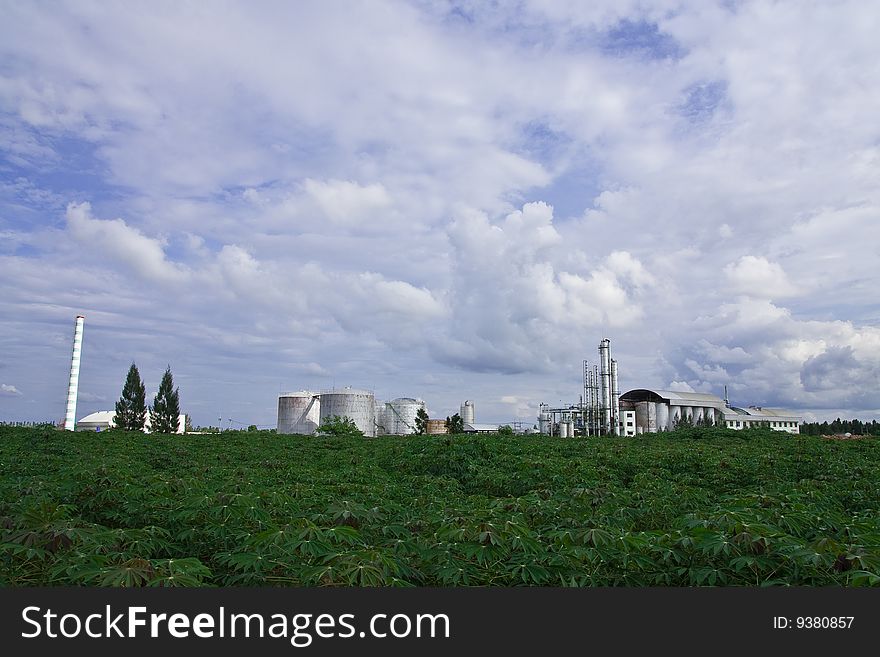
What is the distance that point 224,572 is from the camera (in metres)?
5.77

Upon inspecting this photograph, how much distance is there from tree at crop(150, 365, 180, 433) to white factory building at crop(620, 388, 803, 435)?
5163 cm

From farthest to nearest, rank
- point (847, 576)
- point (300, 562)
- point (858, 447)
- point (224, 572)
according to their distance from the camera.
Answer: point (858, 447)
point (224, 572)
point (300, 562)
point (847, 576)

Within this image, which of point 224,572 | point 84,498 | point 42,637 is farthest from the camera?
point 84,498

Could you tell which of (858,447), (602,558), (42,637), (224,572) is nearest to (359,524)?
(224,572)

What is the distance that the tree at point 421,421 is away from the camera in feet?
241

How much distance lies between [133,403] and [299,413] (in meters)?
18.5

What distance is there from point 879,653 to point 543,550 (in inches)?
96.4

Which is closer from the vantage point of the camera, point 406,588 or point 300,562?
point 406,588

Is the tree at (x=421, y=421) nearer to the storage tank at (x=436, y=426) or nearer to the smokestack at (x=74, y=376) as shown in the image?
the storage tank at (x=436, y=426)

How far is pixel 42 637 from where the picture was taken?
420cm

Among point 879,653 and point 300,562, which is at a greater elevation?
point 300,562

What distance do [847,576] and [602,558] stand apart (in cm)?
179

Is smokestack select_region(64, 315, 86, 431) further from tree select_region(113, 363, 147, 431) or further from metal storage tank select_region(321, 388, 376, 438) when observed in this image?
metal storage tank select_region(321, 388, 376, 438)

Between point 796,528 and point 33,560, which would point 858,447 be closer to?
point 796,528
